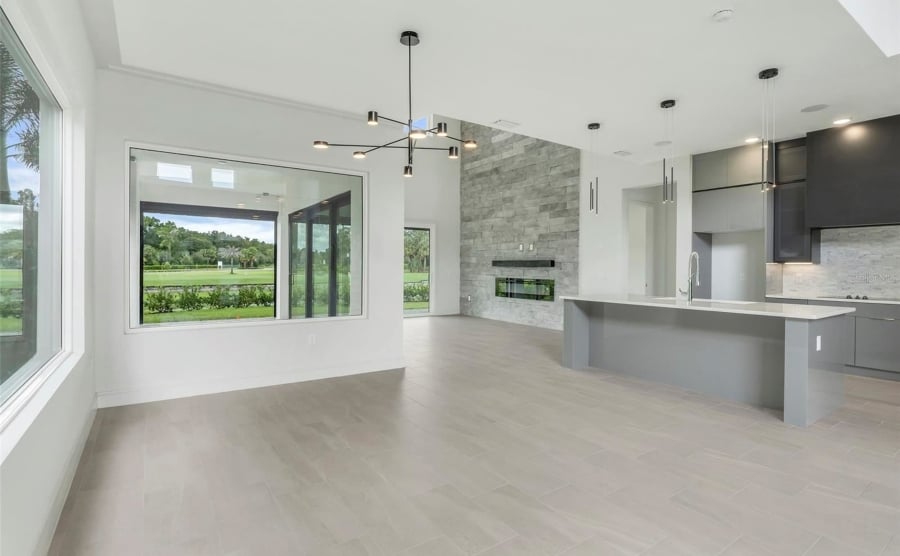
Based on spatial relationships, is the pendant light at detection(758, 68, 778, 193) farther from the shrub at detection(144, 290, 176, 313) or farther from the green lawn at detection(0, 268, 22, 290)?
the shrub at detection(144, 290, 176, 313)

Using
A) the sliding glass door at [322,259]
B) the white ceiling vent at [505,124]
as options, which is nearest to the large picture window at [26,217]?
the sliding glass door at [322,259]

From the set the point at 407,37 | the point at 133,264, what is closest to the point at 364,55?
the point at 407,37

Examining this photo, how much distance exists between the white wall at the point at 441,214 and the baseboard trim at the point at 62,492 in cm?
841

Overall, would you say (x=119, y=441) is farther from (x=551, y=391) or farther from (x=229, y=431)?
(x=551, y=391)

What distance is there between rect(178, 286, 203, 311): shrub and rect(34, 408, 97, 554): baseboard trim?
4.29 ft

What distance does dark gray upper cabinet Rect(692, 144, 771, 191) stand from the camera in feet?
20.4

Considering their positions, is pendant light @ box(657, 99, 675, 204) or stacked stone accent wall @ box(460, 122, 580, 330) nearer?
pendant light @ box(657, 99, 675, 204)

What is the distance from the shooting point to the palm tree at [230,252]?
4.71 meters

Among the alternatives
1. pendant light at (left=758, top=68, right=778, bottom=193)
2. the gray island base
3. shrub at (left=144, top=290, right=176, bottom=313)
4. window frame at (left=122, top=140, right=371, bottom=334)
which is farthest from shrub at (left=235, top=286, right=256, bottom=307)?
pendant light at (left=758, top=68, right=778, bottom=193)

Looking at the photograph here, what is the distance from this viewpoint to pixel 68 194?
3066 millimetres

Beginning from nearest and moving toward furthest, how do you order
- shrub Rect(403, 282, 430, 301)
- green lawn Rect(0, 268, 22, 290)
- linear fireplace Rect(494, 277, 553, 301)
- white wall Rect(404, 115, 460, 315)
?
green lawn Rect(0, 268, 22, 290), linear fireplace Rect(494, 277, 553, 301), white wall Rect(404, 115, 460, 315), shrub Rect(403, 282, 430, 301)

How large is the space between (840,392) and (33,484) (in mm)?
5659

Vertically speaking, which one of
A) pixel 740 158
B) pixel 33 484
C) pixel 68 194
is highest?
pixel 740 158

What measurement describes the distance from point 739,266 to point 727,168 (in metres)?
1.52
